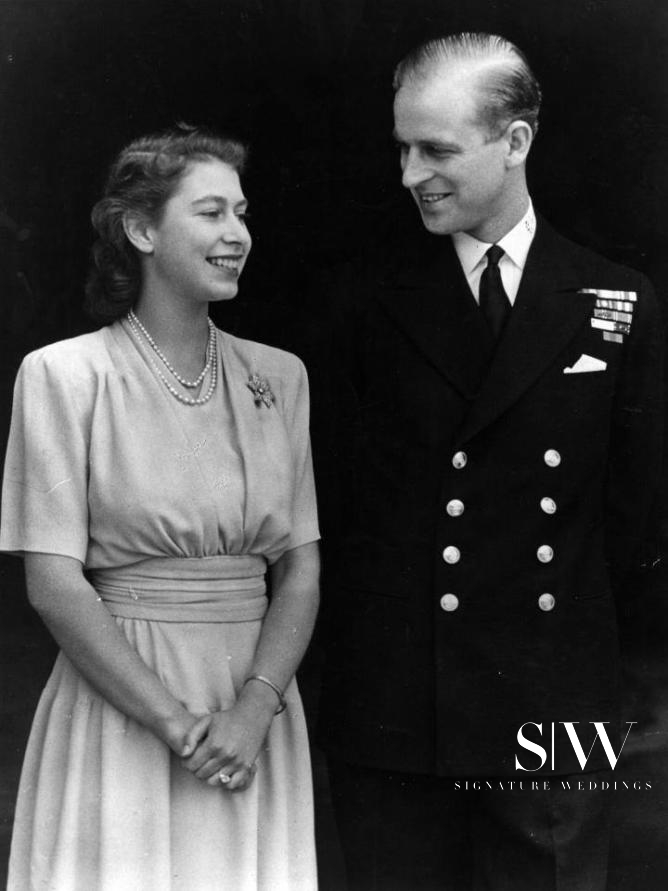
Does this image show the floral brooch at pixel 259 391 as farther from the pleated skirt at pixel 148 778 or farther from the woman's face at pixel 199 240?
the pleated skirt at pixel 148 778

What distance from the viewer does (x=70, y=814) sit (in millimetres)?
2613

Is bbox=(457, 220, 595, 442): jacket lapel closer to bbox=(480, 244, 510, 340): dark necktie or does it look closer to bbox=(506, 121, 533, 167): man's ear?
bbox=(480, 244, 510, 340): dark necktie

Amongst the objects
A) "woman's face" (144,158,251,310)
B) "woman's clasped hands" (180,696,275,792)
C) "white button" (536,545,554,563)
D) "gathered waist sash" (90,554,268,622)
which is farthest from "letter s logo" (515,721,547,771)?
"woman's face" (144,158,251,310)

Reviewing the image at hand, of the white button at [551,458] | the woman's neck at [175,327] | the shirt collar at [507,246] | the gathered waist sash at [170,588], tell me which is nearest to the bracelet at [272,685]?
the gathered waist sash at [170,588]

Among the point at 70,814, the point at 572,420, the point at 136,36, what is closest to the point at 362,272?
the point at 572,420

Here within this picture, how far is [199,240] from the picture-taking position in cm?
266

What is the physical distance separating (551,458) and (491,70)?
810 millimetres

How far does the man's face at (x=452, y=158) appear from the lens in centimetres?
277

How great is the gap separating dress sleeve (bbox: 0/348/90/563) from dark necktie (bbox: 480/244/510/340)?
0.85 metres

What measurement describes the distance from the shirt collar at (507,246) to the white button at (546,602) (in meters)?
0.68

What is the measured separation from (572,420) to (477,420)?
0.69 feet

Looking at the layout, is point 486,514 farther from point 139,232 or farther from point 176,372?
point 139,232

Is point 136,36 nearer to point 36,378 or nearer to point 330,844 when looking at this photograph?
point 36,378

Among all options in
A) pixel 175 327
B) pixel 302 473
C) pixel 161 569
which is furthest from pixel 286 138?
pixel 161 569
